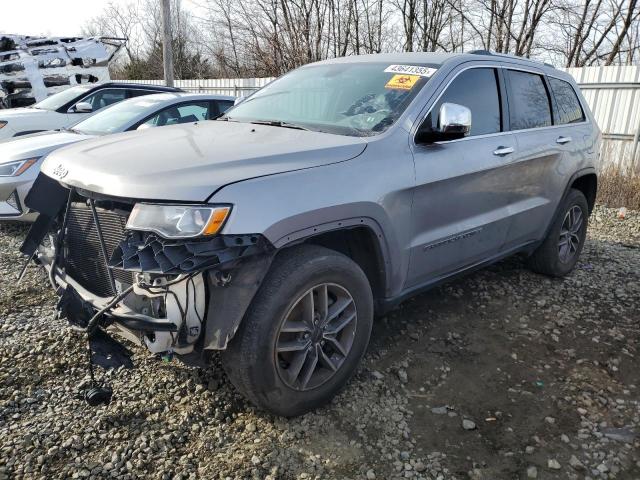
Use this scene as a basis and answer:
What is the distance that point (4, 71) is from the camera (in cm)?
1221

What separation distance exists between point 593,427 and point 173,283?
231 cm

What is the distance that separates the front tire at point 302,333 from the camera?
2318mm

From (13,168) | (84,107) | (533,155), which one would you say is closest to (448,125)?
(533,155)

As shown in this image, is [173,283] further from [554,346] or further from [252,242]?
[554,346]

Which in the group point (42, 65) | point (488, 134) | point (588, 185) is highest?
point (42, 65)

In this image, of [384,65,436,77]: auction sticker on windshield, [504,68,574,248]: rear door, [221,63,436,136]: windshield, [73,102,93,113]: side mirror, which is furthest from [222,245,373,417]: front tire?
[73,102,93,113]: side mirror

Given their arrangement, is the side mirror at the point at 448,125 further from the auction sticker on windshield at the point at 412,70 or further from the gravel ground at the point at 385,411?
the gravel ground at the point at 385,411

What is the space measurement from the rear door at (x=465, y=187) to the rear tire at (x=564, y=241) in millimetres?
965

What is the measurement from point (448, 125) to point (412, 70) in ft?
1.98

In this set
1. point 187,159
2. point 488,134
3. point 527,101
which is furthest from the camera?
point 527,101

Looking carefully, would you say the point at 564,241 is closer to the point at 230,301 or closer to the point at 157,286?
the point at 230,301

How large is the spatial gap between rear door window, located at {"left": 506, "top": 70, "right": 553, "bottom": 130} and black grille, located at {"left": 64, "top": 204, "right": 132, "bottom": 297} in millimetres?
2855

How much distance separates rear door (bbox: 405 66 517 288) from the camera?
3018mm

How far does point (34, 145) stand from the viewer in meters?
5.18
